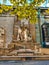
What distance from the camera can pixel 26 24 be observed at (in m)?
13.1

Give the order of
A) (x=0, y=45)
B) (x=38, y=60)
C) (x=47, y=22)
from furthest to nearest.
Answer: (x=47, y=22) → (x=0, y=45) → (x=38, y=60)

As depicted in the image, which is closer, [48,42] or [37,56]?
[37,56]

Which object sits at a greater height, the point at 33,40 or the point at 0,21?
the point at 0,21

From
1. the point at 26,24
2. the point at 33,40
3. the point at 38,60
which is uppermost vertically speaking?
the point at 26,24

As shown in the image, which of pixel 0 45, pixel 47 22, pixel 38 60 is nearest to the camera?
pixel 38 60

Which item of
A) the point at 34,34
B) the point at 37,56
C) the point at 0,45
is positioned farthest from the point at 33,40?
the point at 0,45

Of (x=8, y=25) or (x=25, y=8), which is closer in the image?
(x=25, y=8)

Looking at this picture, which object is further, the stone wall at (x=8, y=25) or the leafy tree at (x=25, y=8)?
the stone wall at (x=8, y=25)

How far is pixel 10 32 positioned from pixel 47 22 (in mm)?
2643

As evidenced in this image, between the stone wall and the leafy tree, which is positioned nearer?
the leafy tree

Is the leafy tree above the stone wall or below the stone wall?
above

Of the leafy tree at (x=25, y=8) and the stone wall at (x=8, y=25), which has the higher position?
the leafy tree at (x=25, y=8)

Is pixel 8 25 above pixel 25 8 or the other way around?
the other way around

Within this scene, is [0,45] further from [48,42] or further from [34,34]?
[48,42]
